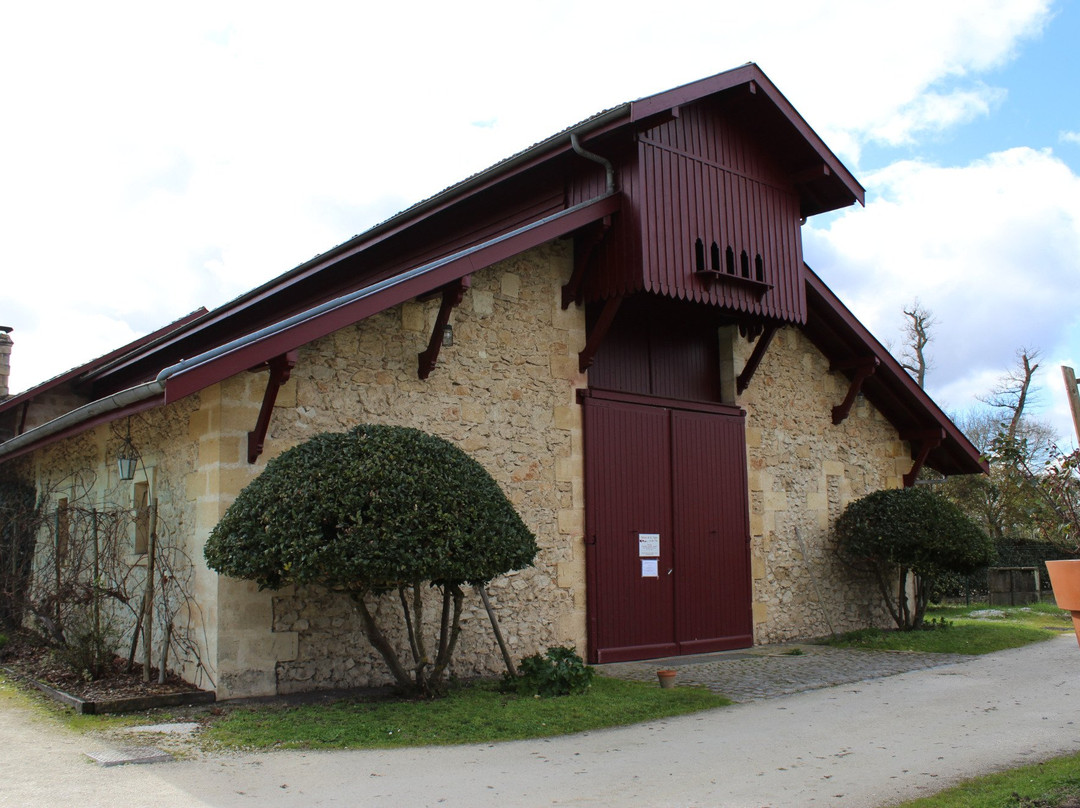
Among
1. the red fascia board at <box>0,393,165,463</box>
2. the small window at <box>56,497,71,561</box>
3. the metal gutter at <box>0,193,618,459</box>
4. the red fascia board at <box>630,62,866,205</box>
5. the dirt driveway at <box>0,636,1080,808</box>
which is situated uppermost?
the red fascia board at <box>630,62,866,205</box>

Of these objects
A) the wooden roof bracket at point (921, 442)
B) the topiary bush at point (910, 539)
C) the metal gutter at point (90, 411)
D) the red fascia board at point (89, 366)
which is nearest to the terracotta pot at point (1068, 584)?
the metal gutter at point (90, 411)

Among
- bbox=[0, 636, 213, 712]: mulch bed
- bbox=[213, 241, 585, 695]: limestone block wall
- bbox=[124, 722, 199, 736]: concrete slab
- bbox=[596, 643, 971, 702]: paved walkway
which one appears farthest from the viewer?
bbox=[596, 643, 971, 702]: paved walkway

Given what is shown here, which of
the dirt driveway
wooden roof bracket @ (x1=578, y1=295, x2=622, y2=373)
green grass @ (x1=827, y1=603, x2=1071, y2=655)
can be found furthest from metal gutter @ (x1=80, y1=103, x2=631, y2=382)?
green grass @ (x1=827, y1=603, x2=1071, y2=655)

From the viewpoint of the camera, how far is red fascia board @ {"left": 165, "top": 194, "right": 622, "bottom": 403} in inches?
276

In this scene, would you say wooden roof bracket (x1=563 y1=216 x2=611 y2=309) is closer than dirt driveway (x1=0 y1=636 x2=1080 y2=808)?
No

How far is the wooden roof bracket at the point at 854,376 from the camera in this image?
43.1ft

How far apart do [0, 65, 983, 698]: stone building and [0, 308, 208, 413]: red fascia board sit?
0.07 meters

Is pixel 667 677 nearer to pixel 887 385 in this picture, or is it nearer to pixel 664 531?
pixel 664 531

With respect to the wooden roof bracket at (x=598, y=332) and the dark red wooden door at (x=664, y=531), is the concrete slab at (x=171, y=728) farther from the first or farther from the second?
the wooden roof bracket at (x=598, y=332)

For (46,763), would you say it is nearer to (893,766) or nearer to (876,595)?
(893,766)

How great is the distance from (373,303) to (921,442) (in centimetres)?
1000

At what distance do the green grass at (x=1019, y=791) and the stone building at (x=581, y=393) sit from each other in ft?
15.8

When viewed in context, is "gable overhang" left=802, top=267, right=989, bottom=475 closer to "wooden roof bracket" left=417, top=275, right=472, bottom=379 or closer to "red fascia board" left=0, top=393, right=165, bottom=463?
"wooden roof bracket" left=417, top=275, right=472, bottom=379

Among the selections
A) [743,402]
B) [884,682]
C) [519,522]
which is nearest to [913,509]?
[743,402]
